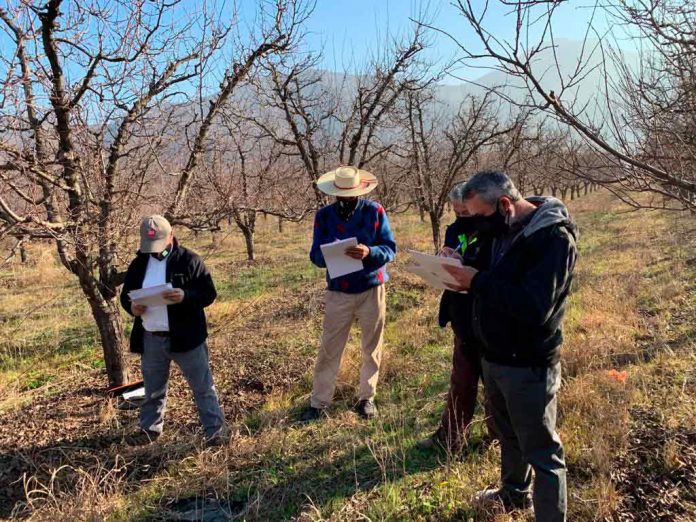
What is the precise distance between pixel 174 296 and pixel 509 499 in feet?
8.01

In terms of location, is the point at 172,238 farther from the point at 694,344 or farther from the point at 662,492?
the point at 694,344

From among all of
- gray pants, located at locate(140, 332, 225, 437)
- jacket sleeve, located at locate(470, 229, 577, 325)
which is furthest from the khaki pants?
jacket sleeve, located at locate(470, 229, 577, 325)

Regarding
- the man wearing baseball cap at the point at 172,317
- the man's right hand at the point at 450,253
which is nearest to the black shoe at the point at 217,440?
A: the man wearing baseball cap at the point at 172,317

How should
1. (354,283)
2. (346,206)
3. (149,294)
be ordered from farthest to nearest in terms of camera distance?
1. (346,206)
2. (354,283)
3. (149,294)

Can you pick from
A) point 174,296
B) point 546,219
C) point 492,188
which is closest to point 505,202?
point 492,188

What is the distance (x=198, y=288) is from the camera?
11.4 ft

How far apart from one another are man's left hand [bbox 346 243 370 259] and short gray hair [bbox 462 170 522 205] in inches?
56.6

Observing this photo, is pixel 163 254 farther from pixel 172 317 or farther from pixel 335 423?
pixel 335 423

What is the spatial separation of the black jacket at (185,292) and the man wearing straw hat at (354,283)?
91 cm

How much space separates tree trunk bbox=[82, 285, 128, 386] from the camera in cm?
441

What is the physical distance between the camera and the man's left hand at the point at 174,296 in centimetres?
326

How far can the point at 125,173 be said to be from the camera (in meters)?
4.50

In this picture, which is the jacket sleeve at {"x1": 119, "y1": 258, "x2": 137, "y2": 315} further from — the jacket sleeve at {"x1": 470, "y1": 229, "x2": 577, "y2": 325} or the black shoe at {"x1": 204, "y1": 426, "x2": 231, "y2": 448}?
the jacket sleeve at {"x1": 470, "y1": 229, "x2": 577, "y2": 325}

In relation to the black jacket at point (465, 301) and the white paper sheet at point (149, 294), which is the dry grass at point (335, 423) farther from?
the white paper sheet at point (149, 294)
